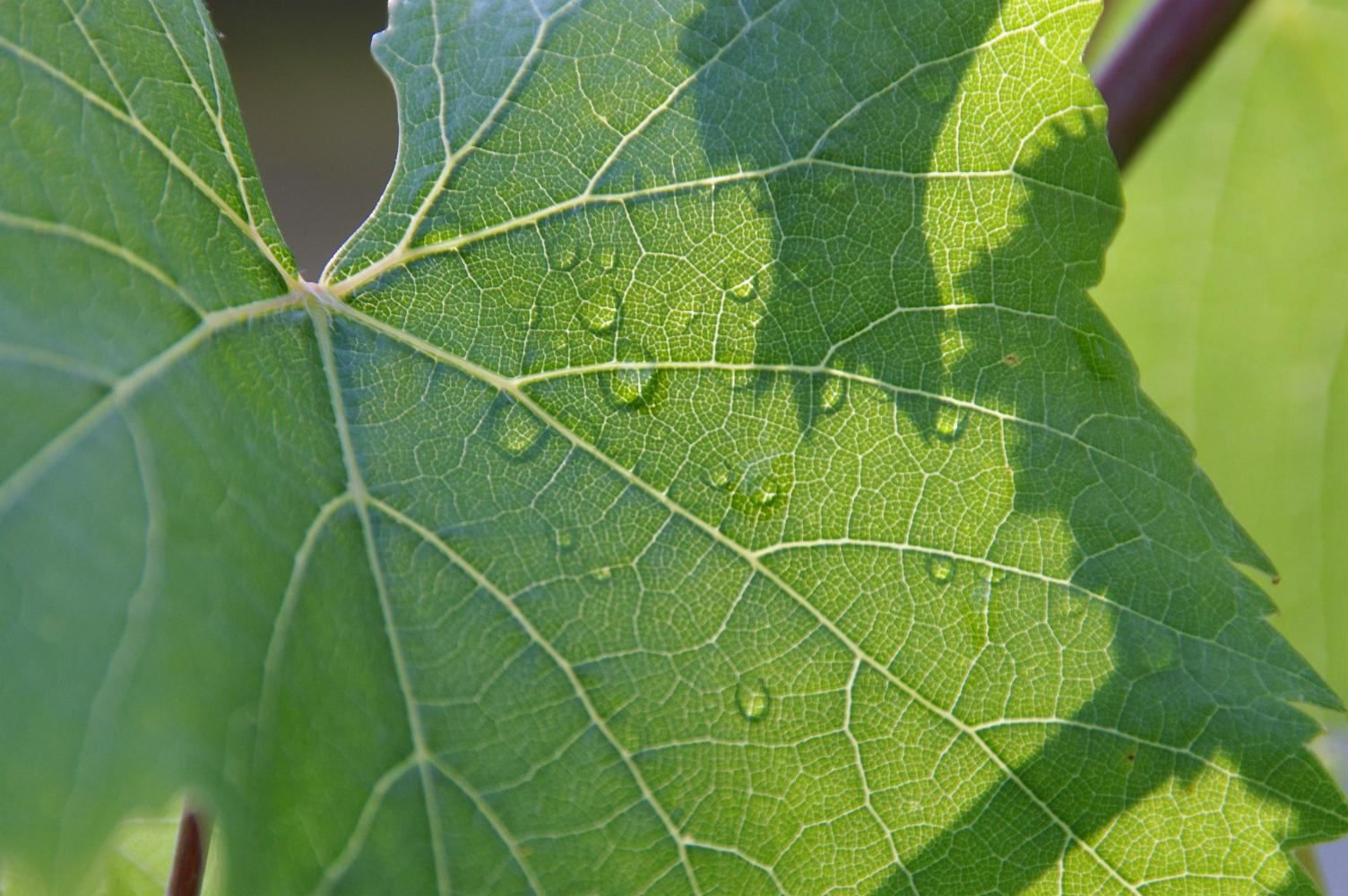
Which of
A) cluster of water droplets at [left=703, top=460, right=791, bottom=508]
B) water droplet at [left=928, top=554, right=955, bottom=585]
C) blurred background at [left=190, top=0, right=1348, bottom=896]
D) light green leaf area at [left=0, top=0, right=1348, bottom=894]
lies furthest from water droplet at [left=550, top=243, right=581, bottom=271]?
blurred background at [left=190, top=0, right=1348, bottom=896]

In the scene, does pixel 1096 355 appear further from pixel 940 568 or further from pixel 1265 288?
pixel 1265 288

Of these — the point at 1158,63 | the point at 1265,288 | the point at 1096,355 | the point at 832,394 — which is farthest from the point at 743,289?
the point at 1265,288

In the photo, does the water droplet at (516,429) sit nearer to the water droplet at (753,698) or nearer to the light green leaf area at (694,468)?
the light green leaf area at (694,468)

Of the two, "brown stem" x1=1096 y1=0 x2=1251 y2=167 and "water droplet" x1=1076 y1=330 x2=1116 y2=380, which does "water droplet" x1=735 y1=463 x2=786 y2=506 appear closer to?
"water droplet" x1=1076 y1=330 x2=1116 y2=380

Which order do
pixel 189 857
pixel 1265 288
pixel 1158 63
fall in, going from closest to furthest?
1. pixel 189 857
2. pixel 1158 63
3. pixel 1265 288

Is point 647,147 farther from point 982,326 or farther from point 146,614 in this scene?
point 146,614

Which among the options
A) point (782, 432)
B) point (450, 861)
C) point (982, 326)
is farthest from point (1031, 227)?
point (450, 861)
